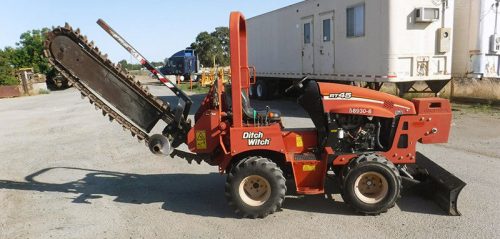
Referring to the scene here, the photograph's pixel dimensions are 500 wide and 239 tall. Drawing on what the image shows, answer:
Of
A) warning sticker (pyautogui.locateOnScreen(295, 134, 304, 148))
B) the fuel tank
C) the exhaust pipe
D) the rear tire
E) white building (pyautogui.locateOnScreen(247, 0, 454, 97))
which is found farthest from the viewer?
white building (pyautogui.locateOnScreen(247, 0, 454, 97))

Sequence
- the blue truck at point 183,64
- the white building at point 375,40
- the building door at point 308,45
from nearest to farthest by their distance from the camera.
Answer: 1. the white building at point 375,40
2. the building door at point 308,45
3. the blue truck at point 183,64

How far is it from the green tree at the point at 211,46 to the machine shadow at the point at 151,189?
224ft

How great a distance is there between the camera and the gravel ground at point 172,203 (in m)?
4.77

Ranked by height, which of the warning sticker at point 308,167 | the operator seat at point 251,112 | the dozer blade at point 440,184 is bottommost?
the dozer blade at point 440,184

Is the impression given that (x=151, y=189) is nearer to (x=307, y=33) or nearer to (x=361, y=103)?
(x=361, y=103)

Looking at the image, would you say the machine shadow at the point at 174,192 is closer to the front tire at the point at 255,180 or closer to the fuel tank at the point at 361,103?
the front tire at the point at 255,180

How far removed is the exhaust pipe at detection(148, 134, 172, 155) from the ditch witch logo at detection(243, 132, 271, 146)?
3.66 feet

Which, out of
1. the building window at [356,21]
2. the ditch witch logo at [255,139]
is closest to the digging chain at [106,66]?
the ditch witch logo at [255,139]

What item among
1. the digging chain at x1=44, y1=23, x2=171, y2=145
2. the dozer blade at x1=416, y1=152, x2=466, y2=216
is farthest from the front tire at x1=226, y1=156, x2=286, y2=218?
the dozer blade at x1=416, y1=152, x2=466, y2=216

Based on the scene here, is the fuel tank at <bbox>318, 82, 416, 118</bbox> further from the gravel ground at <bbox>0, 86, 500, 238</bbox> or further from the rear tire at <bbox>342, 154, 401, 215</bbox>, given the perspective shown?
the gravel ground at <bbox>0, 86, 500, 238</bbox>

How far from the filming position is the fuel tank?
5145 mm

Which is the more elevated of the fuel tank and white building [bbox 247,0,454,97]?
white building [bbox 247,0,454,97]

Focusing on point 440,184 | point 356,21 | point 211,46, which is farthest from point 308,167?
point 211,46

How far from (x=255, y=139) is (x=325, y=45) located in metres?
9.22
